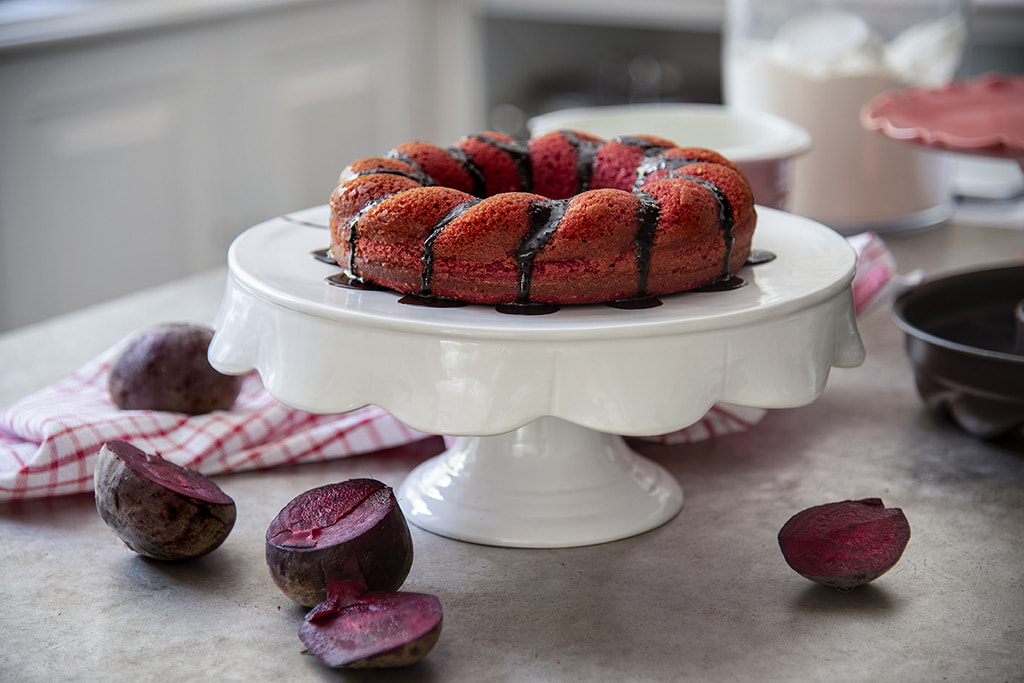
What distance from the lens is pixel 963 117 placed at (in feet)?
3.54

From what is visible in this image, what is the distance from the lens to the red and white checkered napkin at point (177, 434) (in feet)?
2.70

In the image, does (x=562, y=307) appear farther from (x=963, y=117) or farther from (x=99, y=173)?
(x=99, y=173)

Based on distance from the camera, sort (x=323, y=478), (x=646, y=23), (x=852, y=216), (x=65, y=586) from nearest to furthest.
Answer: (x=65, y=586), (x=323, y=478), (x=852, y=216), (x=646, y=23)

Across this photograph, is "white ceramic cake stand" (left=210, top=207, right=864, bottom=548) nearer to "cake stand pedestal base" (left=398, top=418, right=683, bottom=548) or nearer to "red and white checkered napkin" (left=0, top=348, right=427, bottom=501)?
"cake stand pedestal base" (left=398, top=418, right=683, bottom=548)

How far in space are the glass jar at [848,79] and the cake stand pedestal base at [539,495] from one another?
85 cm

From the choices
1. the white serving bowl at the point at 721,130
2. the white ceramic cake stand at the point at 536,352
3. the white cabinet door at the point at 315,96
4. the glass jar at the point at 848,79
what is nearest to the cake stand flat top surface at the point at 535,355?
the white ceramic cake stand at the point at 536,352

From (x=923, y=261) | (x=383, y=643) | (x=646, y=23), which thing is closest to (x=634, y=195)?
(x=383, y=643)

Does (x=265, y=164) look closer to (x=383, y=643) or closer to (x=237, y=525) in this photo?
(x=237, y=525)

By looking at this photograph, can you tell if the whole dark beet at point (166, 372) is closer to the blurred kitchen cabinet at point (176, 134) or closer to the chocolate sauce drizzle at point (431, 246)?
the chocolate sauce drizzle at point (431, 246)

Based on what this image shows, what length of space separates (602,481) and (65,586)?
0.37m

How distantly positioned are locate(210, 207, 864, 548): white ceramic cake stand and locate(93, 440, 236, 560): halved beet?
8 cm

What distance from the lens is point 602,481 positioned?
0.79m

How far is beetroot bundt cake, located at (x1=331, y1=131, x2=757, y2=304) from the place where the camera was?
0.66 m

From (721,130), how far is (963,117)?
293mm
